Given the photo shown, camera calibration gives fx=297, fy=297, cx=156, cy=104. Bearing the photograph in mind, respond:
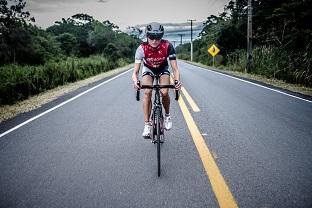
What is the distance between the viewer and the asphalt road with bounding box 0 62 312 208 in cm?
351

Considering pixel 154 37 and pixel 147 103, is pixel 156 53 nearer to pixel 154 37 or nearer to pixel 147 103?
pixel 154 37

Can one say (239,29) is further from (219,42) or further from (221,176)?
(221,176)

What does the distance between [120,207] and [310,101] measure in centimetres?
843

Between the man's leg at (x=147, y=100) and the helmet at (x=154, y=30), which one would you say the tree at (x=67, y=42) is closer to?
the man's leg at (x=147, y=100)

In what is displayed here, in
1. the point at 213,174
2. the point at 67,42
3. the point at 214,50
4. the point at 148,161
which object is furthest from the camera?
the point at 67,42

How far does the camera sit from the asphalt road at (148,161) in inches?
138

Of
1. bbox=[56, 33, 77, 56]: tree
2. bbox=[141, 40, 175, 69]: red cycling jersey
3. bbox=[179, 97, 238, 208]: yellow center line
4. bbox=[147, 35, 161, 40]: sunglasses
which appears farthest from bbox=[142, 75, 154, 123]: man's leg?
bbox=[56, 33, 77, 56]: tree

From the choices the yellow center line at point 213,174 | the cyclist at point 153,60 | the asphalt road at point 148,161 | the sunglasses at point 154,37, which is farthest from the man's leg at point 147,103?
the yellow center line at point 213,174

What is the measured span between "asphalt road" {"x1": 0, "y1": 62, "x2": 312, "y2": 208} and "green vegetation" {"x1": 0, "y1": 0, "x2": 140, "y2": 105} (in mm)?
4908

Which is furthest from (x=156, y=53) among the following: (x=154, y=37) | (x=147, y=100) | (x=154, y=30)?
(x=147, y=100)

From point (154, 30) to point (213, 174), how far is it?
7.51 feet

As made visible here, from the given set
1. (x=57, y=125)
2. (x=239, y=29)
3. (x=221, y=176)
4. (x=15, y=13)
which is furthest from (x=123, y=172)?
(x=15, y=13)

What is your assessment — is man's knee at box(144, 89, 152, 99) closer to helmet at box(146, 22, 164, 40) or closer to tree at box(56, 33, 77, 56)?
helmet at box(146, 22, 164, 40)

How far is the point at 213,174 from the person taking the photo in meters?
4.09
